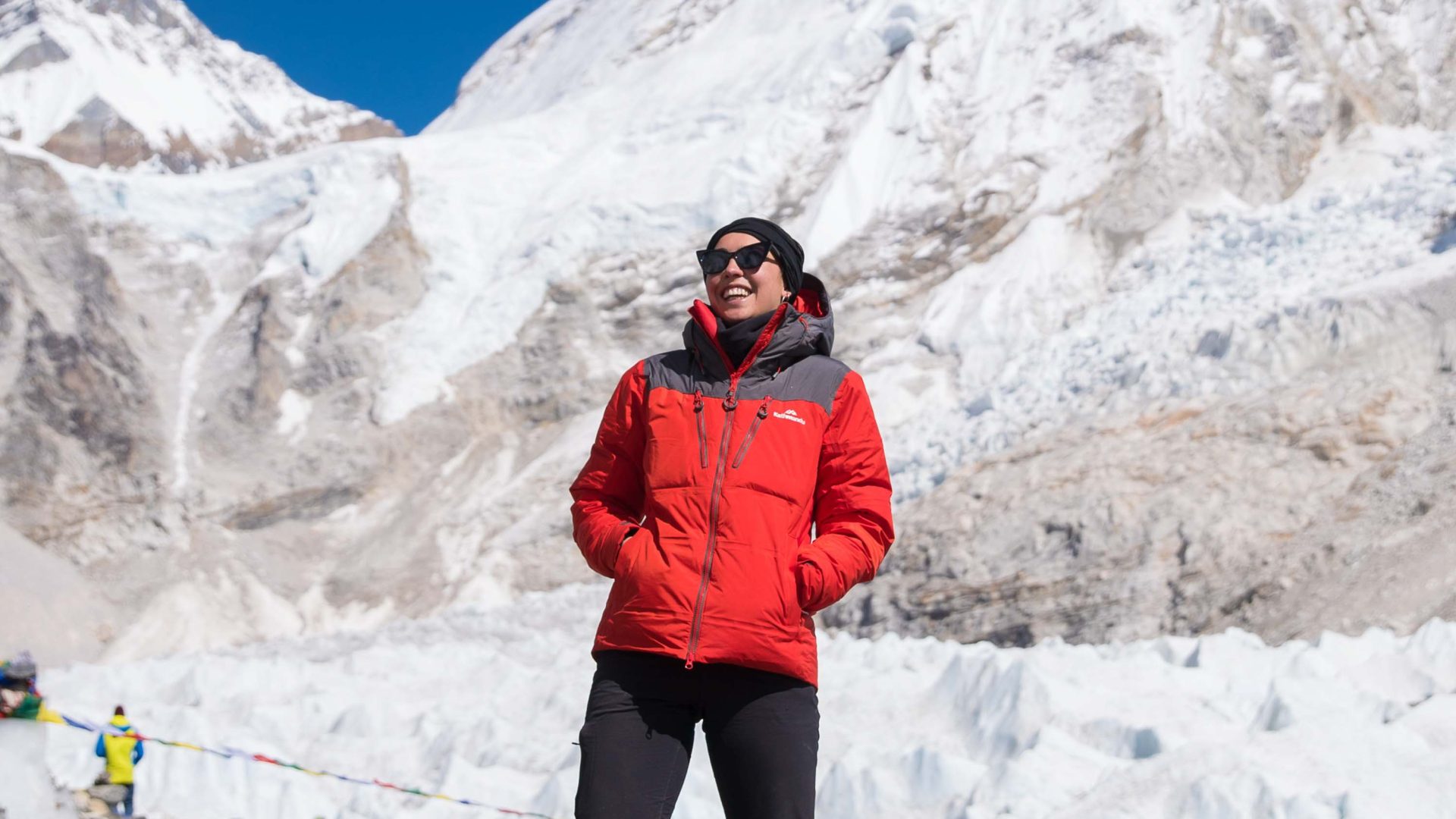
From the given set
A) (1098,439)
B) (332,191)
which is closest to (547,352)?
(332,191)

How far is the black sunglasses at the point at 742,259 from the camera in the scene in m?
2.96

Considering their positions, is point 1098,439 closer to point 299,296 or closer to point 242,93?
point 299,296

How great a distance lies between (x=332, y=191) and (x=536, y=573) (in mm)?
14951

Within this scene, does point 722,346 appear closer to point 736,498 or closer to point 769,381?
point 769,381

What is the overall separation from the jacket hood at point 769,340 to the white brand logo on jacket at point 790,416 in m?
0.14

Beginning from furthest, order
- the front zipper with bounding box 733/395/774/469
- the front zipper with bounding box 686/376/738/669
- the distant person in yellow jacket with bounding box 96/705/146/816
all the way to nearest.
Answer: the distant person in yellow jacket with bounding box 96/705/146/816
the front zipper with bounding box 733/395/774/469
the front zipper with bounding box 686/376/738/669

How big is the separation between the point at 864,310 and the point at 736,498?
23.0 m

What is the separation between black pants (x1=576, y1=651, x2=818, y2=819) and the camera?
259 centimetres

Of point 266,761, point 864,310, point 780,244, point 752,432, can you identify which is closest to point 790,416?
point 752,432

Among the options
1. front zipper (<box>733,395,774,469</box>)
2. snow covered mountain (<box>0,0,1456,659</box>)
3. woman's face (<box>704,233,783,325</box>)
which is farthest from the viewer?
snow covered mountain (<box>0,0,1456,659</box>)

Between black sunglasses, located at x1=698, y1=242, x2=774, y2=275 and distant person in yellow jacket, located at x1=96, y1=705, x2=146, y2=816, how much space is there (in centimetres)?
525

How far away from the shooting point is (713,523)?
8.78 feet

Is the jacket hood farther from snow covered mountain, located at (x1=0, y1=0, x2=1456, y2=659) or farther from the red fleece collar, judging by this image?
snow covered mountain, located at (x1=0, y1=0, x2=1456, y2=659)

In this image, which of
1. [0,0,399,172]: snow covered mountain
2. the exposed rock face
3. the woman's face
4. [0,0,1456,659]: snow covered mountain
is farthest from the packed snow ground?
[0,0,399,172]: snow covered mountain
